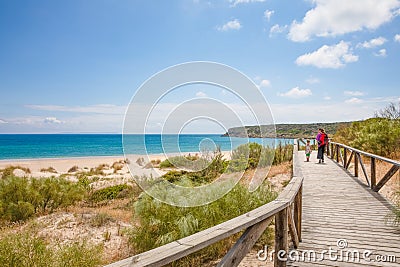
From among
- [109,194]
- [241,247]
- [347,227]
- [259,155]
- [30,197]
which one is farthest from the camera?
[259,155]

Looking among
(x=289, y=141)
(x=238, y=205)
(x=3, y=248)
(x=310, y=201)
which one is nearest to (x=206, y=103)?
(x=238, y=205)

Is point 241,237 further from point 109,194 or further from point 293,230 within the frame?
point 109,194

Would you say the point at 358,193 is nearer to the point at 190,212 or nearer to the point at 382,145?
the point at 190,212

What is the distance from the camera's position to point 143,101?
4715 mm

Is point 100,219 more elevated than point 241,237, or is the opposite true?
point 241,237

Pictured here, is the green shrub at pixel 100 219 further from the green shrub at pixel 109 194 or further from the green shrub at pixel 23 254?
the green shrub at pixel 109 194

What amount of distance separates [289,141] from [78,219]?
17375 mm

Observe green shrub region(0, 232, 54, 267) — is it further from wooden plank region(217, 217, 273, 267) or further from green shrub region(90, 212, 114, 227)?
green shrub region(90, 212, 114, 227)
